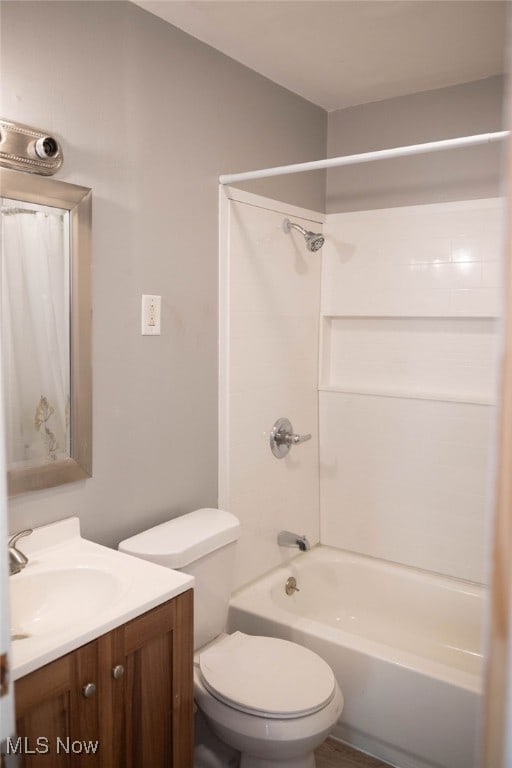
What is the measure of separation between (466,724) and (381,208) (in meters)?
2.17

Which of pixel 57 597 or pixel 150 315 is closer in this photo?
pixel 57 597

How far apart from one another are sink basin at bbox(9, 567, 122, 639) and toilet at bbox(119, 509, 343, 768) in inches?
9.5

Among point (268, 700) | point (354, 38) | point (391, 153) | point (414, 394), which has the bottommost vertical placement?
point (268, 700)

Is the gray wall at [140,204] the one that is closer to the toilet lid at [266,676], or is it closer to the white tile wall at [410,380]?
the toilet lid at [266,676]

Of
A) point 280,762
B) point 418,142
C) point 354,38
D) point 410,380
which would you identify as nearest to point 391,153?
point 354,38

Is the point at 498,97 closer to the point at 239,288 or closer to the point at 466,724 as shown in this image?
the point at 239,288

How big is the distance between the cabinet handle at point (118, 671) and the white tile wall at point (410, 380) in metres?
1.78

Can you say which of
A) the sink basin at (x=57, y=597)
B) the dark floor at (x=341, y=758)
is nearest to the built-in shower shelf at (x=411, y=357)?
the dark floor at (x=341, y=758)

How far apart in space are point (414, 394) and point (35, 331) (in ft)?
5.79

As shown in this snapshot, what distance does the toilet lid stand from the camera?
180 centimetres

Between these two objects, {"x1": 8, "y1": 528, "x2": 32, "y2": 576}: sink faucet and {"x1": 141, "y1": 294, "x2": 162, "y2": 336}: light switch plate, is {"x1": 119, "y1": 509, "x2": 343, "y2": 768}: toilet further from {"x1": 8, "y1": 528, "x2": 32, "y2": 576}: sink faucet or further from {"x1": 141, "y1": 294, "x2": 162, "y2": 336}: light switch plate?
{"x1": 141, "y1": 294, "x2": 162, "y2": 336}: light switch plate

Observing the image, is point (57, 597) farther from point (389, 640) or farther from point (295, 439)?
point (389, 640)

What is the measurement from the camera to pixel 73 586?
1683 millimetres

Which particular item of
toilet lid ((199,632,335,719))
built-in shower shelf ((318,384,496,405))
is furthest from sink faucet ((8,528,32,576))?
built-in shower shelf ((318,384,496,405))
